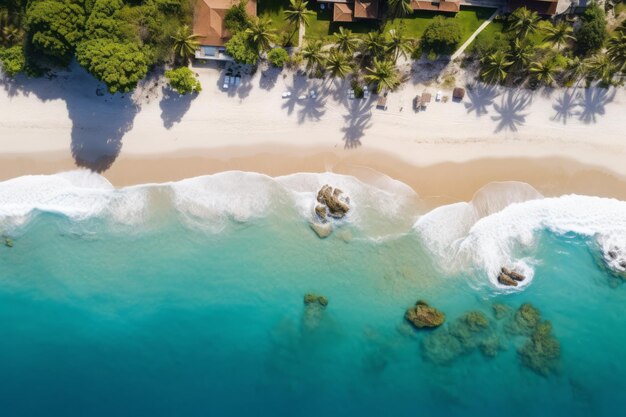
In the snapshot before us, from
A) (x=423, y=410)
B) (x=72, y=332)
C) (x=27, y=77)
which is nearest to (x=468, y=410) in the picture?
(x=423, y=410)

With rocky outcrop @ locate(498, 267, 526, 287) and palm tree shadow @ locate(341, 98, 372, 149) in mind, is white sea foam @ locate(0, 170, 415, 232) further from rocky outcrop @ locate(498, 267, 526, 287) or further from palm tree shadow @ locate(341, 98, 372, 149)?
rocky outcrop @ locate(498, 267, 526, 287)

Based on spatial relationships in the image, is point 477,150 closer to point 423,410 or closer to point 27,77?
point 423,410

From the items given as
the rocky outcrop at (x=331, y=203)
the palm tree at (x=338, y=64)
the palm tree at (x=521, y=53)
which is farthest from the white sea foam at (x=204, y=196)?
the palm tree at (x=521, y=53)

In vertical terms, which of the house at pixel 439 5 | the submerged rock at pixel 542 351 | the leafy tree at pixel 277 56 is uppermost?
the house at pixel 439 5

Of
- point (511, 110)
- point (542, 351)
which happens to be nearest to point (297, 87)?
point (511, 110)

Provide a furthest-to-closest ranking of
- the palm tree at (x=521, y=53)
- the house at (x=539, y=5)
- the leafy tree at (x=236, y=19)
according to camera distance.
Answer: the house at (x=539, y=5) < the leafy tree at (x=236, y=19) < the palm tree at (x=521, y=53)

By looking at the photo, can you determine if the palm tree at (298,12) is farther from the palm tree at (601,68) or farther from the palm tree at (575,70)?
the palm tree at (601,68)
